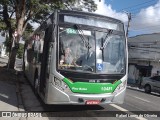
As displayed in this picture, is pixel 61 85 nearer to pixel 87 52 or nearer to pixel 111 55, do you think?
pixel 87 52

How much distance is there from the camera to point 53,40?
948 cm

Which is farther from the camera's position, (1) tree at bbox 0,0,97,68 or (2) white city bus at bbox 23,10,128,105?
(1) tree at bbox 0,0,97,68

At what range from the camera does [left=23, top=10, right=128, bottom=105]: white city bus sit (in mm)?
9352

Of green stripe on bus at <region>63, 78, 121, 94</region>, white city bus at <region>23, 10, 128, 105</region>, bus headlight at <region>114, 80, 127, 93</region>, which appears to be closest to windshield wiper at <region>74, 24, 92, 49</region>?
white city bus at <region>23, 10, 128, 105</region>

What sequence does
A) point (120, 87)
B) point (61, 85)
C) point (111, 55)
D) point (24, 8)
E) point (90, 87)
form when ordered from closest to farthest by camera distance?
point (61, 85) < point (90, 87) < point (111, 55) < point (120, 87) < point (24, 8)

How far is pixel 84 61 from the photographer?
31.5ft

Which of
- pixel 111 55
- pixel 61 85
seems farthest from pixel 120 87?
pixel 61 85

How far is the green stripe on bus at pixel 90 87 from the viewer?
9344 mm

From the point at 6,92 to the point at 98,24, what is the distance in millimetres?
5241

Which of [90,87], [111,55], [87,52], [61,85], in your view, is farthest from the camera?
[111,55]

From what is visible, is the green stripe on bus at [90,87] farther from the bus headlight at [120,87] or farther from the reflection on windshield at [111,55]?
the reflection on windshield at [111,55]

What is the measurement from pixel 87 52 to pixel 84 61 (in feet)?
0.98

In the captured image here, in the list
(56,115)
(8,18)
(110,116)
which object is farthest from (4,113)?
(8,18)

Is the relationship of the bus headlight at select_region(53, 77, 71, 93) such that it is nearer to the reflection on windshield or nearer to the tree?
the reflection on windshield
